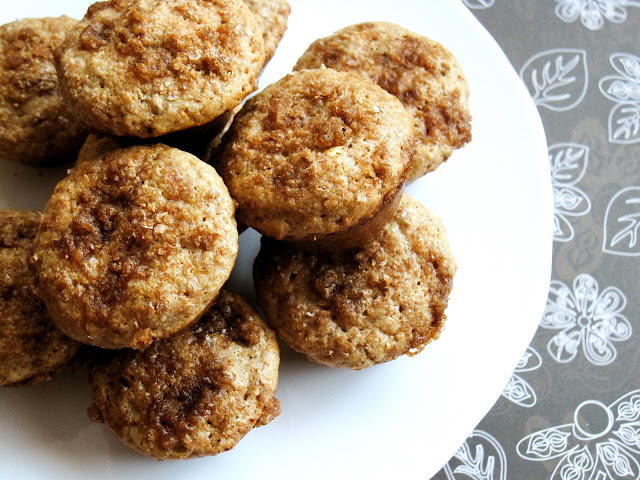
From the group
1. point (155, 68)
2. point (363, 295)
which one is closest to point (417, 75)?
point (363, 295)

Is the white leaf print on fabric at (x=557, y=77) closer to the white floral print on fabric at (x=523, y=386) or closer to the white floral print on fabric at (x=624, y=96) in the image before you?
the white floral print on fabric at (x=624, y=96)

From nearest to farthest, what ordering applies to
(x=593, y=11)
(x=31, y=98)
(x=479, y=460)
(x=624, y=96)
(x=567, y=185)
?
1. (x=31, y=98)
2. (x=479, y=460)
3. (x=567, y=185)
4. (x=624, y=96)
5. (x=593, y=11)

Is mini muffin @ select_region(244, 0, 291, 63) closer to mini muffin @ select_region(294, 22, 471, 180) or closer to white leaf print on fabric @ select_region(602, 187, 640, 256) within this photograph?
mini muffin @ select_region(294, 22, 471, 180)

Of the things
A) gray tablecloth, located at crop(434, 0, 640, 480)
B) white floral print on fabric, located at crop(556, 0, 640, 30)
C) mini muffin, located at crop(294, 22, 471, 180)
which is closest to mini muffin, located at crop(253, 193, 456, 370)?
mini muffin, located at crop(294, 22, 471, 180)

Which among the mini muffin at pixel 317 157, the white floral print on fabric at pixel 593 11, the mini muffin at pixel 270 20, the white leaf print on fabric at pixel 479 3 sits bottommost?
the mini muffin at pixel 317 157

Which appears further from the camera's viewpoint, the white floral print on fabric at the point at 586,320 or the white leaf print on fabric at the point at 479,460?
the white floral print on fabric at the point at 586,320

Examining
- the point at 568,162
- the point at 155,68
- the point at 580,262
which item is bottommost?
the point at 580,262

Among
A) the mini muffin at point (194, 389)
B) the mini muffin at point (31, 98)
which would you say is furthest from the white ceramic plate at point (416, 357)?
the mini muffin at point (194, 389)

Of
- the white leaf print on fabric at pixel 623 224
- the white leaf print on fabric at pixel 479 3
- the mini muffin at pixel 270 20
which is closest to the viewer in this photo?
the mini muffin at pixel 270 20

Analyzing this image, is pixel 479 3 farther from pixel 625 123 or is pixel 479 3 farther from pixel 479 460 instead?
pixel 479 460
